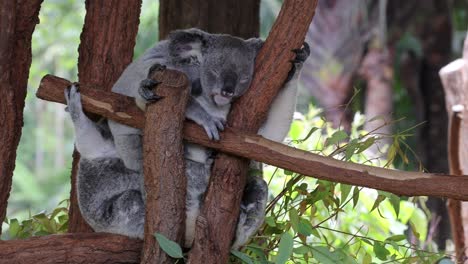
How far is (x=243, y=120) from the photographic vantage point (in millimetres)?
2715

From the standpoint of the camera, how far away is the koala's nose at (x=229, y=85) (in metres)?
2.68

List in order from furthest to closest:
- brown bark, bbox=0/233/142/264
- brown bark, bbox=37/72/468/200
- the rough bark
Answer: the rough bark < brown bark, bbox=0/233/142/264 < brown bark, bbox=37/72/468/200

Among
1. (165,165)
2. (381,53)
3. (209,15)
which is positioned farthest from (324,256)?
(381,53)

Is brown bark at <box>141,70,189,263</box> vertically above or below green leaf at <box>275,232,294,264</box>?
above

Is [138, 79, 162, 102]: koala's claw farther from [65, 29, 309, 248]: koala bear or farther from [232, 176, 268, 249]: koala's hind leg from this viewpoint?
[232, 176, 268, 249]: koala's hind leg

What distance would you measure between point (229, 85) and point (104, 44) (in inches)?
32.5

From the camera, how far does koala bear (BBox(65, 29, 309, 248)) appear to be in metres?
2.77

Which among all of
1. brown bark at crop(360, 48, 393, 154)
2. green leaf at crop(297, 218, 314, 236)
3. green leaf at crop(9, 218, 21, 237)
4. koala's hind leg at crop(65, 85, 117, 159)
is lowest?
green leaf at crop(9, 218, 21, 237)

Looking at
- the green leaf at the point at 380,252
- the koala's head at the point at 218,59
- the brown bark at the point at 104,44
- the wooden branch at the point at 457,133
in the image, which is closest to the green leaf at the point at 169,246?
the koala's head at the point at 218,59

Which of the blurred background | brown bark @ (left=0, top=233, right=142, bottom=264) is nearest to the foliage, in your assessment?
brown bark @ (left=0, top=233, right=142, bottom=264)

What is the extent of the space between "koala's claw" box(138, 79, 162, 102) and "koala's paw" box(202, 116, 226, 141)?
192 mm

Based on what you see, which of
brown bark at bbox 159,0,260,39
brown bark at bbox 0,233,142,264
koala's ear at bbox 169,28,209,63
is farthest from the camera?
brown bark at bbox 159,0,260,39

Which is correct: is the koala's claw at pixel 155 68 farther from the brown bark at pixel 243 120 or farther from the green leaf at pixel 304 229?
the green leaf at pixel 304 229

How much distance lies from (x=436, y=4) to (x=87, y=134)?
9.80 m
